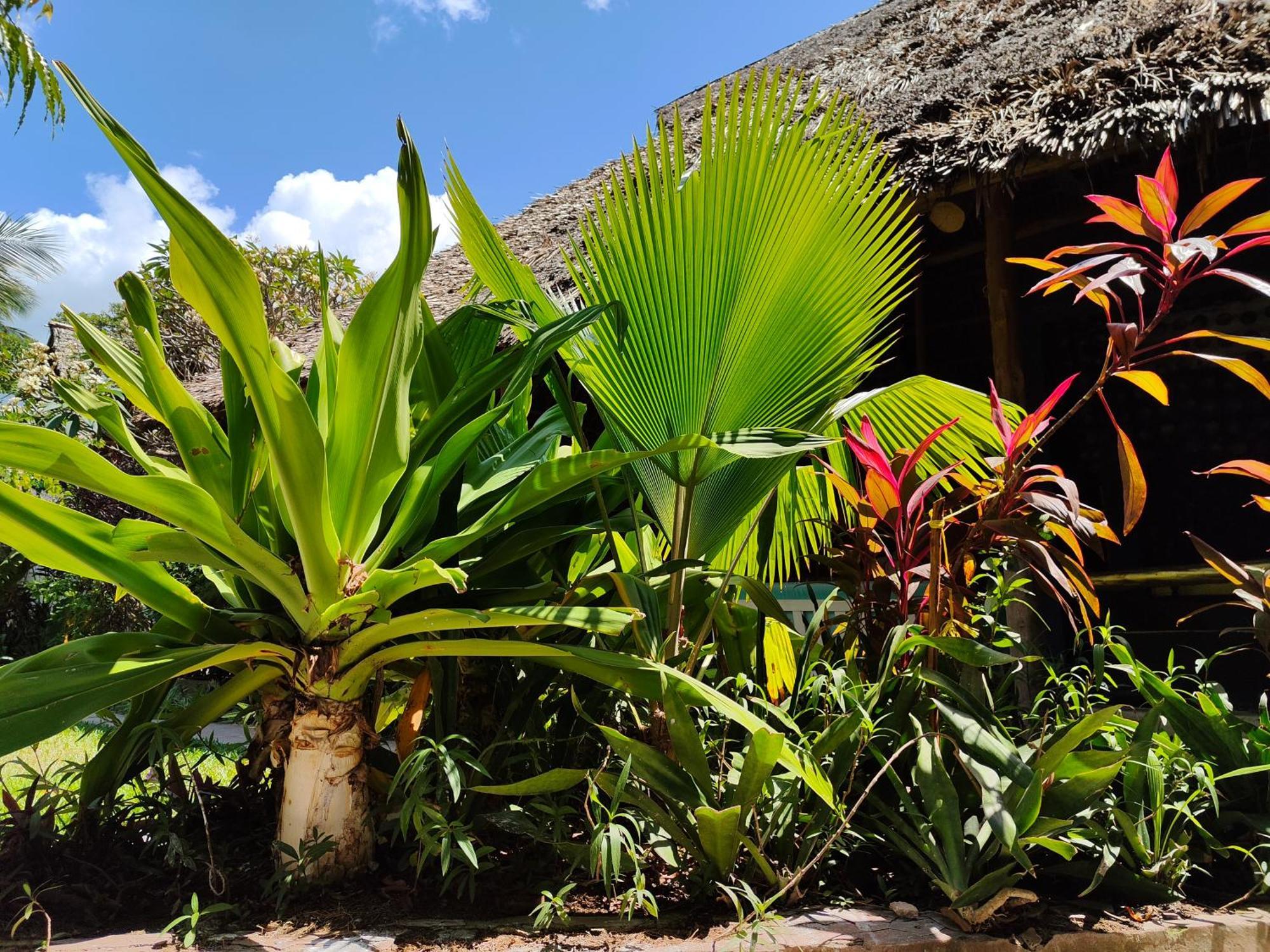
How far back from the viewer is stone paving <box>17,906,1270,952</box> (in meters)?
1.03

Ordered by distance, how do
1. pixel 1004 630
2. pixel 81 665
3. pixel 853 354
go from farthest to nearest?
pixel 1004 630, pixel 853 354, pixel 81 665

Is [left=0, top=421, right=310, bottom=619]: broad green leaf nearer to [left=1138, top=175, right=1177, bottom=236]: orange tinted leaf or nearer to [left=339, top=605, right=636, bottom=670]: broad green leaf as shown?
[left=339, top=605, right=636, bottom=670]: broad green leaf

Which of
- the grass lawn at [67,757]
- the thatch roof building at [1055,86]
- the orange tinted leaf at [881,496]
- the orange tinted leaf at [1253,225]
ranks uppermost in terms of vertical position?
the thatch roof building at [1055,86]

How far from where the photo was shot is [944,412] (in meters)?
1.62

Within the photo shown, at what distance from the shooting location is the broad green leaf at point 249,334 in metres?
0.99

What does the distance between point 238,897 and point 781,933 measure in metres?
0.78

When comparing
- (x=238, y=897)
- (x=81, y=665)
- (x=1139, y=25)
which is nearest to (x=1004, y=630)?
(x=238, y=897)

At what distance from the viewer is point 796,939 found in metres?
1.02

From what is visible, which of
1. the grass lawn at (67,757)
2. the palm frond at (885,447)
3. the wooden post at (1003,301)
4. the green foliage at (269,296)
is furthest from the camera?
the green foliage at (269,296)

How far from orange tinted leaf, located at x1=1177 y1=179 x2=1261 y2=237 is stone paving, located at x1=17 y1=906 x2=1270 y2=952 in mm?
966

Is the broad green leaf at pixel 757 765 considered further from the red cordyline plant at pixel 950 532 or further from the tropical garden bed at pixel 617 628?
the red cordyline plant at pixel 950 532

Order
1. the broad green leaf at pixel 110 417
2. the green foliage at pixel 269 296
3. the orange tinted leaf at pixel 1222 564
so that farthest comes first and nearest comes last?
the green foliage at pixel 269 296
the orange tinted leaf at pixel 1222 564
the broad green leaf at pixel 110 417

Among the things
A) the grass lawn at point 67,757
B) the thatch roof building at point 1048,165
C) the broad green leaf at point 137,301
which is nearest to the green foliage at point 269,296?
the thatch roof building at point 1048,165

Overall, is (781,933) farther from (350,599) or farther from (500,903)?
(350,599)
